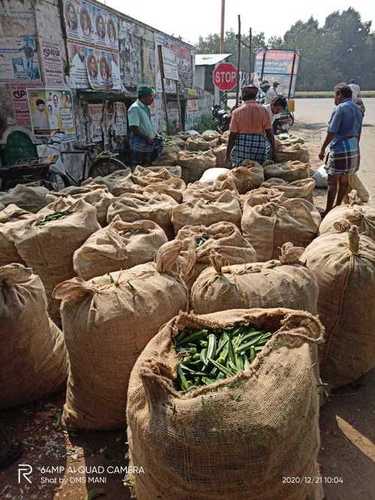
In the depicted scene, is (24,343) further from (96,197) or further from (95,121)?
(95,121)

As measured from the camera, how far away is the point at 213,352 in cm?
156

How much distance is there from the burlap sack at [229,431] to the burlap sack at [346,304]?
1.05 metres

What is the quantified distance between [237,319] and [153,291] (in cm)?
51

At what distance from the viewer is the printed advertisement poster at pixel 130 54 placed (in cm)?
920

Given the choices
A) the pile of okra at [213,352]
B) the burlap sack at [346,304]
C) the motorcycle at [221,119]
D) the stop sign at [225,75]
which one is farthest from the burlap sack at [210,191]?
the stop sign at [225,75]

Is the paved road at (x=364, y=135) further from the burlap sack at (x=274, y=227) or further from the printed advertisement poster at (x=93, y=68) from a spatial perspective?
the printed advertisement poster at (x=93, y=68)

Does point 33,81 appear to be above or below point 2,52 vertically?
below

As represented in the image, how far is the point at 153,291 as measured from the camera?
6.75 feet

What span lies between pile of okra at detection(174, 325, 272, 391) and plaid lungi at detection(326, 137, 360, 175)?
182 inches

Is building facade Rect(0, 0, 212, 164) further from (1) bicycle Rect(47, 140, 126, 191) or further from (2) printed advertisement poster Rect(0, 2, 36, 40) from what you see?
(1) bicycle Rect(47, 140, 126, 191)

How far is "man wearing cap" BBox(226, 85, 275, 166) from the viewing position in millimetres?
5242

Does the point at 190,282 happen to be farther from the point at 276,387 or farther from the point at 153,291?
the point at 276,387

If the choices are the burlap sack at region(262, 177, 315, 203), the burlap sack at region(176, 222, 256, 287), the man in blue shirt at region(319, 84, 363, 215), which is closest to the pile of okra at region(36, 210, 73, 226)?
the burlap sack at region(176, 222, 256, 287)

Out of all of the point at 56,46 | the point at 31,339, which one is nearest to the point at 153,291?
the point at 31,339
